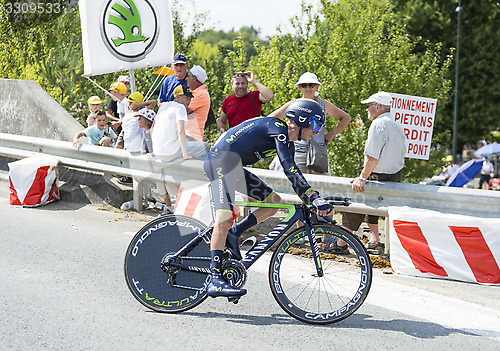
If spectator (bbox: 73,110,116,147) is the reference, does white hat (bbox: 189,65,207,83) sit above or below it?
above

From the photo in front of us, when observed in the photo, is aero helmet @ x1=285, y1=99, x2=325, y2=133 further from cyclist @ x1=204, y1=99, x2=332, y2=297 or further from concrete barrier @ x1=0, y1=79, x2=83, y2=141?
concrete barrier @ x1=0, y1=79, x2=83, y2=141

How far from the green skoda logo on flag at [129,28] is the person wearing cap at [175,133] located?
2473mm

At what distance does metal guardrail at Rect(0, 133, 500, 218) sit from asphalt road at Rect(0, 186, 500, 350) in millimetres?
827

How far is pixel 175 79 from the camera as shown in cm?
805

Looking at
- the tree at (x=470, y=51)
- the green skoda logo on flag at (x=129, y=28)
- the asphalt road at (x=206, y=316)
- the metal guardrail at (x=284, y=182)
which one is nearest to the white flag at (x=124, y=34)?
the green skoda logo on flag at (x=129, y=28)

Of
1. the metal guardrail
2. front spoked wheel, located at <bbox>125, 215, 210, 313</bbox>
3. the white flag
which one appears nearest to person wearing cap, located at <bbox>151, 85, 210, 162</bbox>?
the metal guardrail

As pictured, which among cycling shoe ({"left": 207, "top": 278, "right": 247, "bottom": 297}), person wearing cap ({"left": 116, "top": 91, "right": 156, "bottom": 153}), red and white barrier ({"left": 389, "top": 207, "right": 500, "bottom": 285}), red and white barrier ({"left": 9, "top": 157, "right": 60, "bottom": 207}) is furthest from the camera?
red and white barrier ({"left": 9, "top": 157, "right": 60, "bottom": 207})

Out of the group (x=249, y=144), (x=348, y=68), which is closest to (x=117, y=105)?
(x=249, y=144)

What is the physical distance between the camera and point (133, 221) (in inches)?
317

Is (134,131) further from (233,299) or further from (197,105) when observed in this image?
(233,299)

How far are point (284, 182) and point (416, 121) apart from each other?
1.96m

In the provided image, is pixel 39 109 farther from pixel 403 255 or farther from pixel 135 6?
pixel 403 255

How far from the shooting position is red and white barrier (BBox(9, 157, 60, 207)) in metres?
8.64

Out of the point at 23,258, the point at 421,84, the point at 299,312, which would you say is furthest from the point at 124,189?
the point at 421,84
